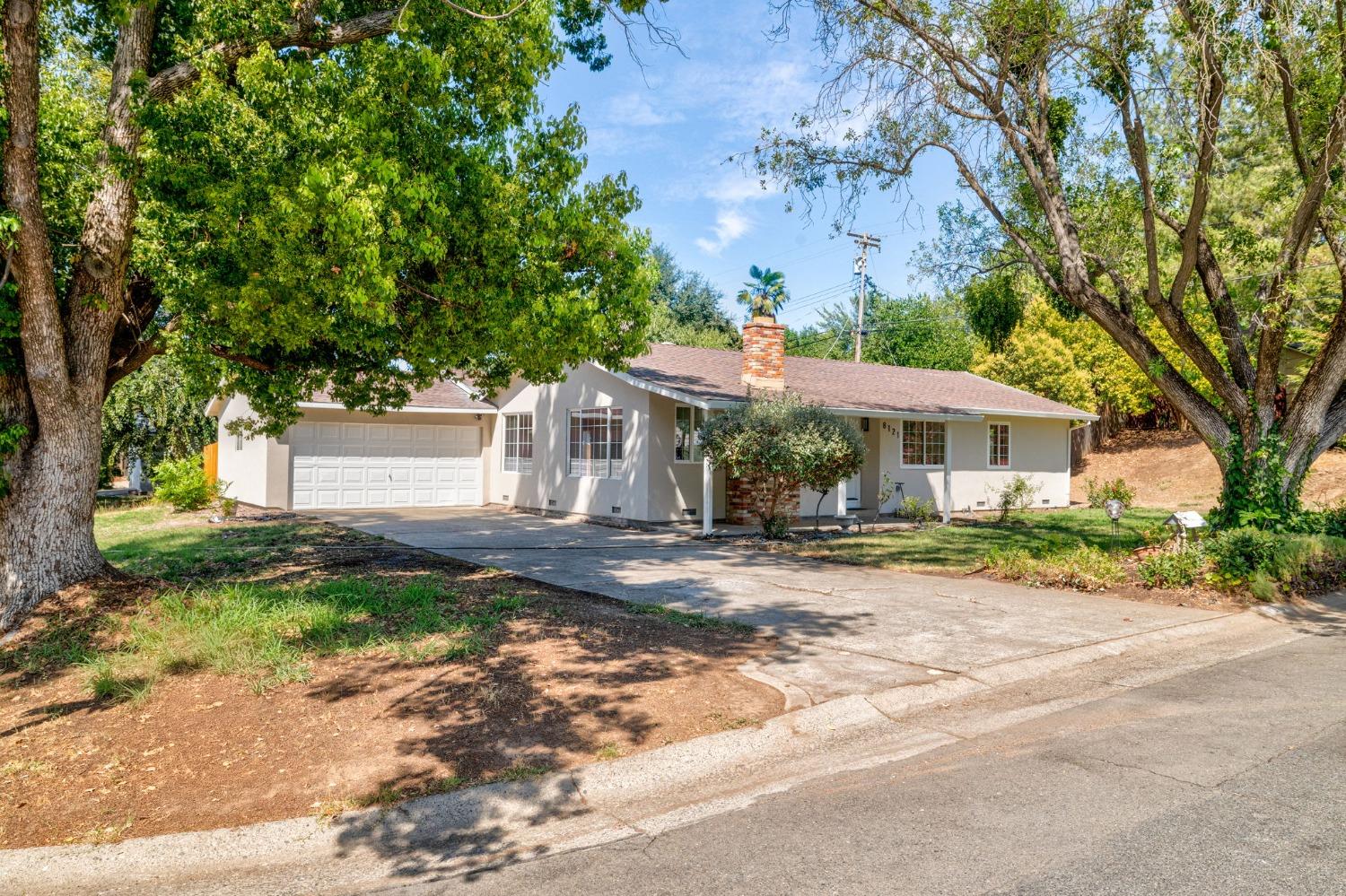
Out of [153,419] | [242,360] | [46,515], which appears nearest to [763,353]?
[242,360]

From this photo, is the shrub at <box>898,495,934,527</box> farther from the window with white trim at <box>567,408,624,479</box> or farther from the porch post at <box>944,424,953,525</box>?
the window with white trim at <box>567,408,624,479</box>

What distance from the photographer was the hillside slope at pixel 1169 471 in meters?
23.9

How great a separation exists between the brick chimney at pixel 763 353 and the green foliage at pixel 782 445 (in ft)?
8.91

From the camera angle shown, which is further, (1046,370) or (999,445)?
(1046,370)

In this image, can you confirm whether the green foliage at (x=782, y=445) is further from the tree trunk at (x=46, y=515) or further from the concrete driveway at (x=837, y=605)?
the tree trunk at (x=46, y=515)

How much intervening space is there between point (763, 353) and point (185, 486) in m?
13.2

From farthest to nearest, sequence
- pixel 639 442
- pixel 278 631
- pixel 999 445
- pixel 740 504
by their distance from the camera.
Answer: pixel 999 445, pixel 740 504, pixel 639 442, pixel 278 631

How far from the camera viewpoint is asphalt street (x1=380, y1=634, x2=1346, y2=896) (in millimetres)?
3430

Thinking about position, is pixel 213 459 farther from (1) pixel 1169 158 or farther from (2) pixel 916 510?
(1) pixel 1169 158

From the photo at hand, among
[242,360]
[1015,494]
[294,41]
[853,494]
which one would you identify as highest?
[294,41]

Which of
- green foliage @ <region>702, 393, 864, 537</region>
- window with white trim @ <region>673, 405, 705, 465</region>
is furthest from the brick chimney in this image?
green foliage @ <region>702, 393, 864, 537</region>

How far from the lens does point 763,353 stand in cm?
1772

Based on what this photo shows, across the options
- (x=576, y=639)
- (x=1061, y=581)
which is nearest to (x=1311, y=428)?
(x=1061, y=581)

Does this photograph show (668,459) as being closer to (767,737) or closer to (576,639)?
(576,639)
